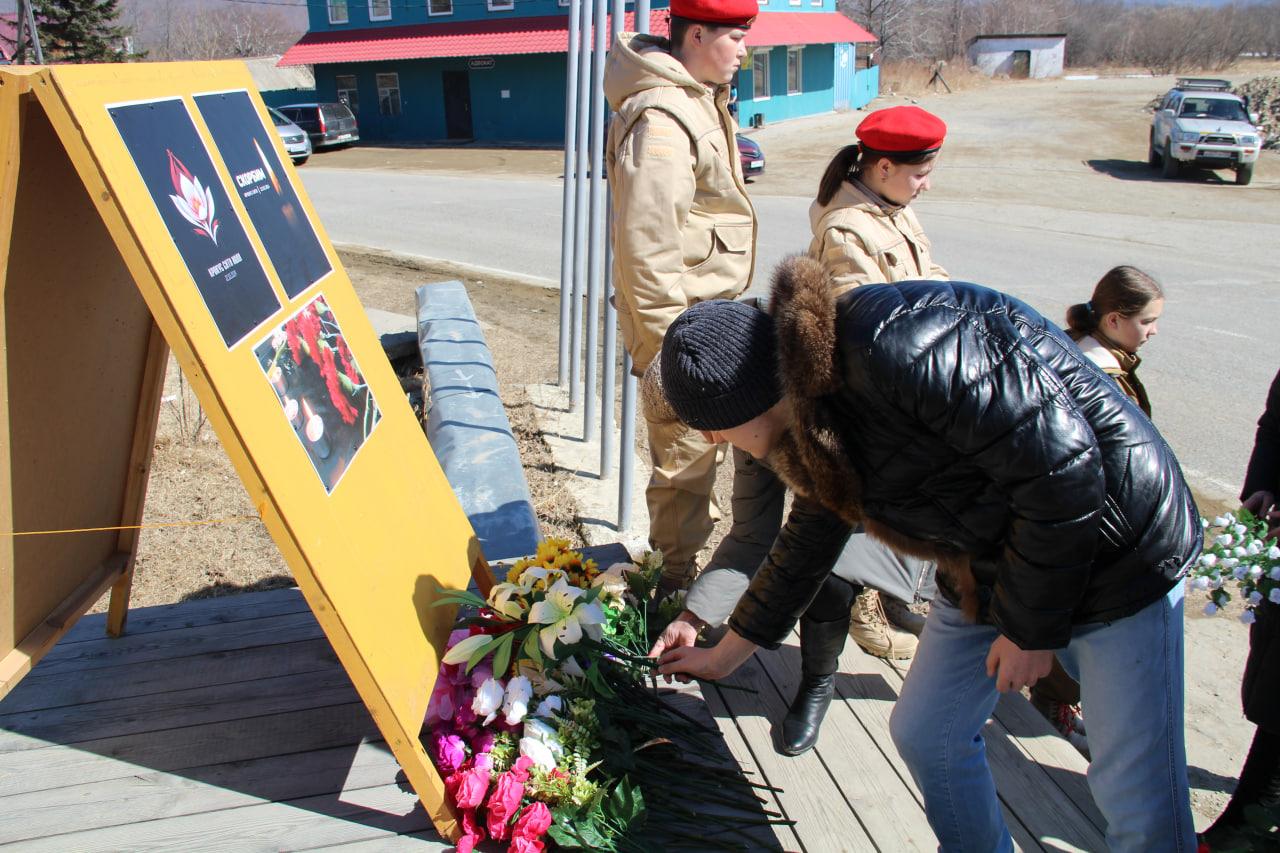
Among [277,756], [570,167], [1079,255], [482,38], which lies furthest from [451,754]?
[482,38]

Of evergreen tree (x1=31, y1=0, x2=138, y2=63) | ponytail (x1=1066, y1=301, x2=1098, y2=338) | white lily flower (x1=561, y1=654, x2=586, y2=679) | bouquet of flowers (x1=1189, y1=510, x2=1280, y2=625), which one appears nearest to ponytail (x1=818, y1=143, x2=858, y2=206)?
ponytail (x1=1066, y1=301, x2=1098, y2=338)

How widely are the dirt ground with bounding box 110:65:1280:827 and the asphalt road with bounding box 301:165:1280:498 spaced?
102 cm

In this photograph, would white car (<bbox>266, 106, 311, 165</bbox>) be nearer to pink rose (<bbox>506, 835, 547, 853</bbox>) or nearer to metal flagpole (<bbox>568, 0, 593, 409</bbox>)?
metal flagpole (<bbox>568, 0, 593, 409</bbox>)

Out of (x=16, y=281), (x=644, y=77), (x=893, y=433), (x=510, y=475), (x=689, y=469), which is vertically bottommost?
(x=510, y=475)

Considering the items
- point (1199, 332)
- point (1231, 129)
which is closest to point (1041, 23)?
point (1231, 129)

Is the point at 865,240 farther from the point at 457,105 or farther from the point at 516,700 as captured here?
the point at 457,105

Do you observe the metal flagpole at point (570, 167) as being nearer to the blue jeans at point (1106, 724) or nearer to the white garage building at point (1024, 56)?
the blue jeans at point (1106, 724)

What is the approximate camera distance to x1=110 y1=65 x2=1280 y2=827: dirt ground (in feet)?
12.5

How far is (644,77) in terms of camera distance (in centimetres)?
313

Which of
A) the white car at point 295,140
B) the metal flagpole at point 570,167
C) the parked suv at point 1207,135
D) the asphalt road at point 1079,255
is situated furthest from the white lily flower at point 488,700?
the white car at point 295,140

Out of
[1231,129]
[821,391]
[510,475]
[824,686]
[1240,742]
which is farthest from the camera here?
[1231,129]

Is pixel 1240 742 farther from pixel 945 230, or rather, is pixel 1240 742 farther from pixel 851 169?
pixel 945 230

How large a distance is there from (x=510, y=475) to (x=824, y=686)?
1.91 meters

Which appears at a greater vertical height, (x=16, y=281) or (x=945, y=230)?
(x=16, y=281)
